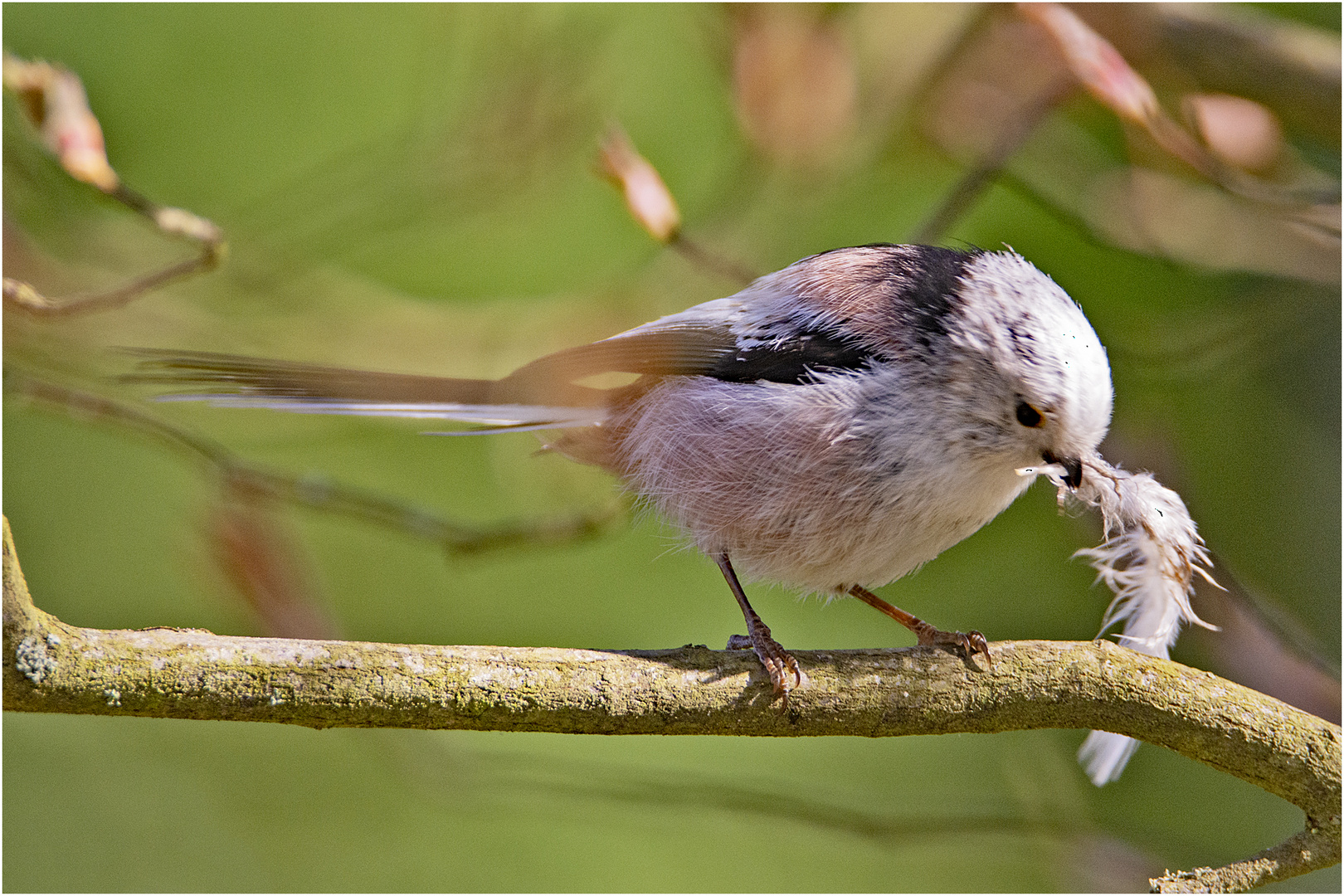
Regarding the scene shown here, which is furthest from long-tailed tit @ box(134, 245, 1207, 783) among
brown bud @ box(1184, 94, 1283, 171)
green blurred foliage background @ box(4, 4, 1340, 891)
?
brown bud @ box(1184, 94, 1283, 171)

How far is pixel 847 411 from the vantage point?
4.70 ft

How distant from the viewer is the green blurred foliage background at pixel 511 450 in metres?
2.32

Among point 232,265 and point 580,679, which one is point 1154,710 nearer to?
point 580,679

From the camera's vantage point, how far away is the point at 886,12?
7.84 feet

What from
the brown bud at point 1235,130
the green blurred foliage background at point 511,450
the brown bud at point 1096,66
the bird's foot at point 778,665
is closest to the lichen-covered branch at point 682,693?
the bird's foot at point 778,665

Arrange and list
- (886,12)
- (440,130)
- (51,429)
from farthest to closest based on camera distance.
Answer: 1. (51,429)
2. (440,130)
3. (886,12)

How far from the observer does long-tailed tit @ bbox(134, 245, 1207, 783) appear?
53.3 inches

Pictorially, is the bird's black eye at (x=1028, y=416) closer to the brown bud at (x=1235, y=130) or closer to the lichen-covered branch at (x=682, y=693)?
the lichen-covered branch at (x=682, y=693)

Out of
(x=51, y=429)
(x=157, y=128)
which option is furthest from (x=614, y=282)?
(x=51, y=429)

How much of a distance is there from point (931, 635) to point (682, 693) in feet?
1.80

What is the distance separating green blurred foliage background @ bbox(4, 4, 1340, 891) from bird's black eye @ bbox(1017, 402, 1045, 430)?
0.92m

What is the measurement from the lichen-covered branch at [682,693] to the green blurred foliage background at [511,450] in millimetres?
794

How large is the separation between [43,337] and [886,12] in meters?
2.03

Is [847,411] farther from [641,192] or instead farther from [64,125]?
[64,125]
